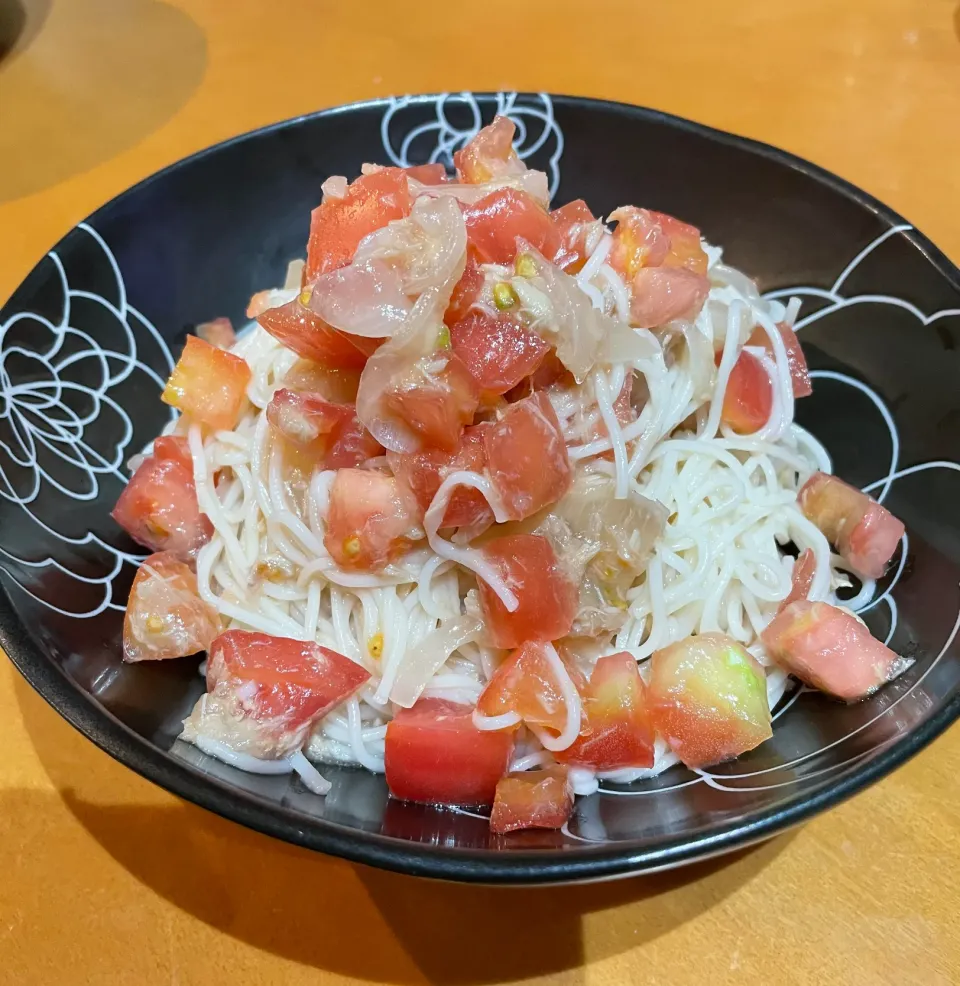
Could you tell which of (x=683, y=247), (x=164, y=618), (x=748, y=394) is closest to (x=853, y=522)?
(x=748, y=394)

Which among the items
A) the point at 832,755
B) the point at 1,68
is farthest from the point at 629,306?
the point at 1,68

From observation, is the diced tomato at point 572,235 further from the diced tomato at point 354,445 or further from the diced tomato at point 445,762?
the diced tomato at point 445,762

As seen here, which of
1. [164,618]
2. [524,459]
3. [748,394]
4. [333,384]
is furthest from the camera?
[748,394]

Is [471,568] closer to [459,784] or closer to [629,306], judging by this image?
[459,784]

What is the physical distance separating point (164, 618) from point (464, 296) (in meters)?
1.14

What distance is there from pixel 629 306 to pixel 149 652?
1600 mm

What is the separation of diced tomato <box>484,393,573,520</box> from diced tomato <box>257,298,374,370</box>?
46cm

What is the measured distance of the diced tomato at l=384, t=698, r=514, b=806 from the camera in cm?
189

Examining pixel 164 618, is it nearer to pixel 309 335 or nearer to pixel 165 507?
pixel 165 507

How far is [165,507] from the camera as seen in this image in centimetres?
240

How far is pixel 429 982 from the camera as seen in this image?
191cm

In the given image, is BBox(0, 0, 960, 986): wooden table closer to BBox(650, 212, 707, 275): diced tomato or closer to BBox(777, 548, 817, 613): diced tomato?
BBox(777, 548, 817, 613): diced tomato

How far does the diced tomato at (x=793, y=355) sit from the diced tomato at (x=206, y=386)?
1.61 m

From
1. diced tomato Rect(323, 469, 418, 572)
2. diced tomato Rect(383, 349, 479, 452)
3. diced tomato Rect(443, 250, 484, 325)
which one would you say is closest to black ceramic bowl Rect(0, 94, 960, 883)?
diced tomato Rect(323, 469, 418, 572)
